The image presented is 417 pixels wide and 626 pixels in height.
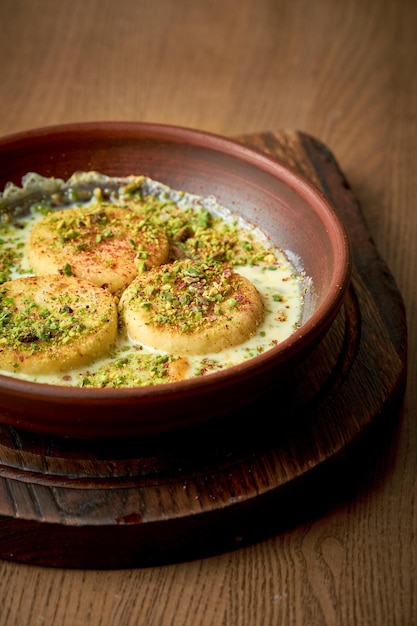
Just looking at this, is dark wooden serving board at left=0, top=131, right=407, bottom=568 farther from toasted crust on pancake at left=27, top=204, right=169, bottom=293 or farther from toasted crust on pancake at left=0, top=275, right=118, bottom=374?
toasted crust on pancake at left=27, top=204, right=169, bottom=293

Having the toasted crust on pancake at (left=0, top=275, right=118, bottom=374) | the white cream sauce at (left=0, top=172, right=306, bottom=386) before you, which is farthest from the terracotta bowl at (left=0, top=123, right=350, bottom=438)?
the toasted crust on pancake at (left=0, top=275, right=118, bottom=374)

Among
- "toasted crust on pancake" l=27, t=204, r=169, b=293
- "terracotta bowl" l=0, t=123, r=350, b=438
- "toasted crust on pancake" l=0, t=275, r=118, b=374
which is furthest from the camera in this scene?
"toasted crust on pancake" l=27, t=204, r=169, b=293

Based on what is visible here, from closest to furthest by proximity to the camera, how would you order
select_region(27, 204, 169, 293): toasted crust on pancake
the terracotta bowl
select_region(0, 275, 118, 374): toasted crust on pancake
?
the terracotta bowl
select_region(0, 275, 118, 374): toasted crust on pancake
select_region(27, 204, 169, 293): toasted crust on pancake

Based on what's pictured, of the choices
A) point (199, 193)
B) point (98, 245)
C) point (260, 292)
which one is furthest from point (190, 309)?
point (199, 193)

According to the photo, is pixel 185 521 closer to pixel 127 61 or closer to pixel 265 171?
pixel 265 171

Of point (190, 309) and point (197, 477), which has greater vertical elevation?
point (190, 309)

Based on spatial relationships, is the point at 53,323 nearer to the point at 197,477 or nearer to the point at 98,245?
the point at 98,245

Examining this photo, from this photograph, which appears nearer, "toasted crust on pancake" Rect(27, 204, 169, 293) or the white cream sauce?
the white cream sauce
